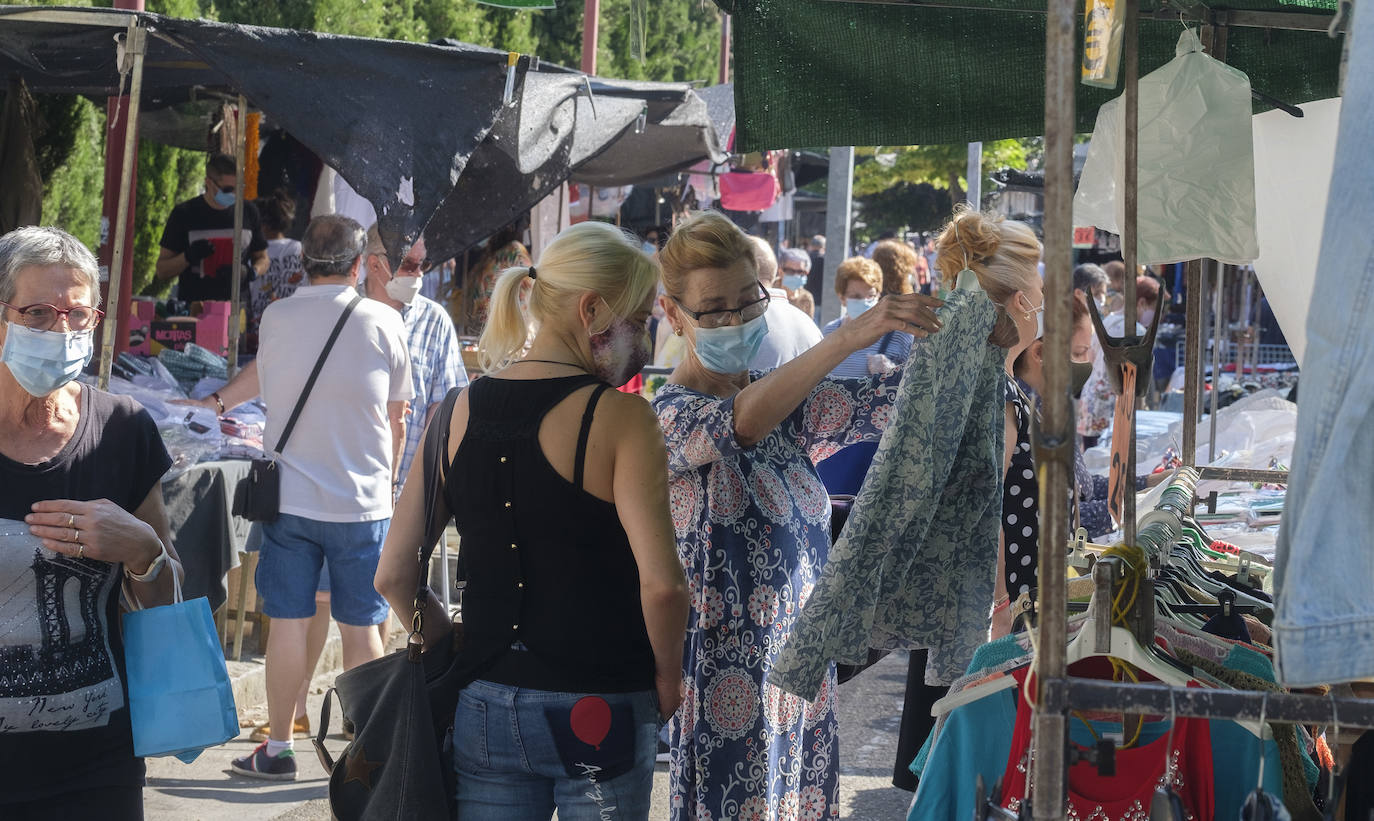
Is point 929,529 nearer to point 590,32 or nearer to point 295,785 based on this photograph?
point 295,785

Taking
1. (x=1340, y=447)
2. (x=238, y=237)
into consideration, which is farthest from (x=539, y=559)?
(x=238, y=237)

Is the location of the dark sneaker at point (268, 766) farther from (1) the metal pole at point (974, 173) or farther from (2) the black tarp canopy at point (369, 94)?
(1) the metal pole at point (974, 173)

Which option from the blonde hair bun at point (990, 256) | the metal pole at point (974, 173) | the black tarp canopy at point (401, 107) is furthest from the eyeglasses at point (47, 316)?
the metal pole at point (974, 173)

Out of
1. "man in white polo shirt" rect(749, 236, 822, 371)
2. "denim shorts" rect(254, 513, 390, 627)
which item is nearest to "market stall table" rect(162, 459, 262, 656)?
"denim shorts" rect(254, 513, 390, 627)

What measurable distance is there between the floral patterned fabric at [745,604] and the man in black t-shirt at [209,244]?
18.7ft

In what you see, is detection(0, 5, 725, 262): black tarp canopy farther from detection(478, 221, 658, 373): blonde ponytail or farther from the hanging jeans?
the hanging jeans

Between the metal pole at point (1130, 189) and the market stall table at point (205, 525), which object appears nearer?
the metal pole at point (1130, 189)

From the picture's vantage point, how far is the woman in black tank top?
245 centimetres

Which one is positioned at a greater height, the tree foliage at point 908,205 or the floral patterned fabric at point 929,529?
the tree foliage at point 908,205

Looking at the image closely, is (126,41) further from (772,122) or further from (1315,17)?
(1315,17)

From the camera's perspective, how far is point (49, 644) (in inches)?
101

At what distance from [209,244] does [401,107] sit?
3337mm

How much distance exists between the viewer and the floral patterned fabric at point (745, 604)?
2.98m

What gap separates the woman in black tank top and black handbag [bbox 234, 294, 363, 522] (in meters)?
2.72
